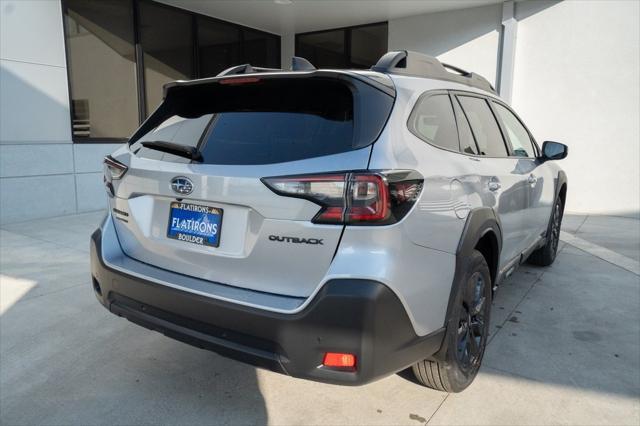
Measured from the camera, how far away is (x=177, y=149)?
231 centimetres

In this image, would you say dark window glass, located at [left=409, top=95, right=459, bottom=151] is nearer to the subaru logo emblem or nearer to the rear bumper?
the rear bumper

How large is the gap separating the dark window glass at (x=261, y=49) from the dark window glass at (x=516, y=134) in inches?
327

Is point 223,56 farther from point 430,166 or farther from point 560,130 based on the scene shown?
point 430,166

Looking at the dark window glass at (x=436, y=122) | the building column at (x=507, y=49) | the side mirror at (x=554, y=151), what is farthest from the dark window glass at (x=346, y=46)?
the dark window glass at (x=436, y=122)

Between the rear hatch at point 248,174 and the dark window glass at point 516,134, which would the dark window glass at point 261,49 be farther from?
the rear hatch at point 248,174

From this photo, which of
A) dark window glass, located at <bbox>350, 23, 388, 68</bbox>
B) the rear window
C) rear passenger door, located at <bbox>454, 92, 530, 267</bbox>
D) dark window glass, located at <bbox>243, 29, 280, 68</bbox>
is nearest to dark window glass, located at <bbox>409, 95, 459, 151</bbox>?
rear passenger door, located at <bbox>454, 92, 530, 267</bbox>

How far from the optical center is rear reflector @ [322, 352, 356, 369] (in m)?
1.90

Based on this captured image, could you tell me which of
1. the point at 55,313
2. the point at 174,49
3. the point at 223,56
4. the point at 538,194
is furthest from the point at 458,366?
the point at 223,56

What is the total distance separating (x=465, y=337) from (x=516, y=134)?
202cm

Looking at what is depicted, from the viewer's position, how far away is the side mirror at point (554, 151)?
4059 millimetres

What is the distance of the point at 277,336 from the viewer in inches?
76.1

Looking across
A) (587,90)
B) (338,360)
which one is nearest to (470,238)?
(338,360)

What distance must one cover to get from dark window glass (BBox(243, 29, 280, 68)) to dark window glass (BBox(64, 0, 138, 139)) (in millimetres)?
3148

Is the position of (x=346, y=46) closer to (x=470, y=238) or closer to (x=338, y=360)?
(x=470, y=238)
